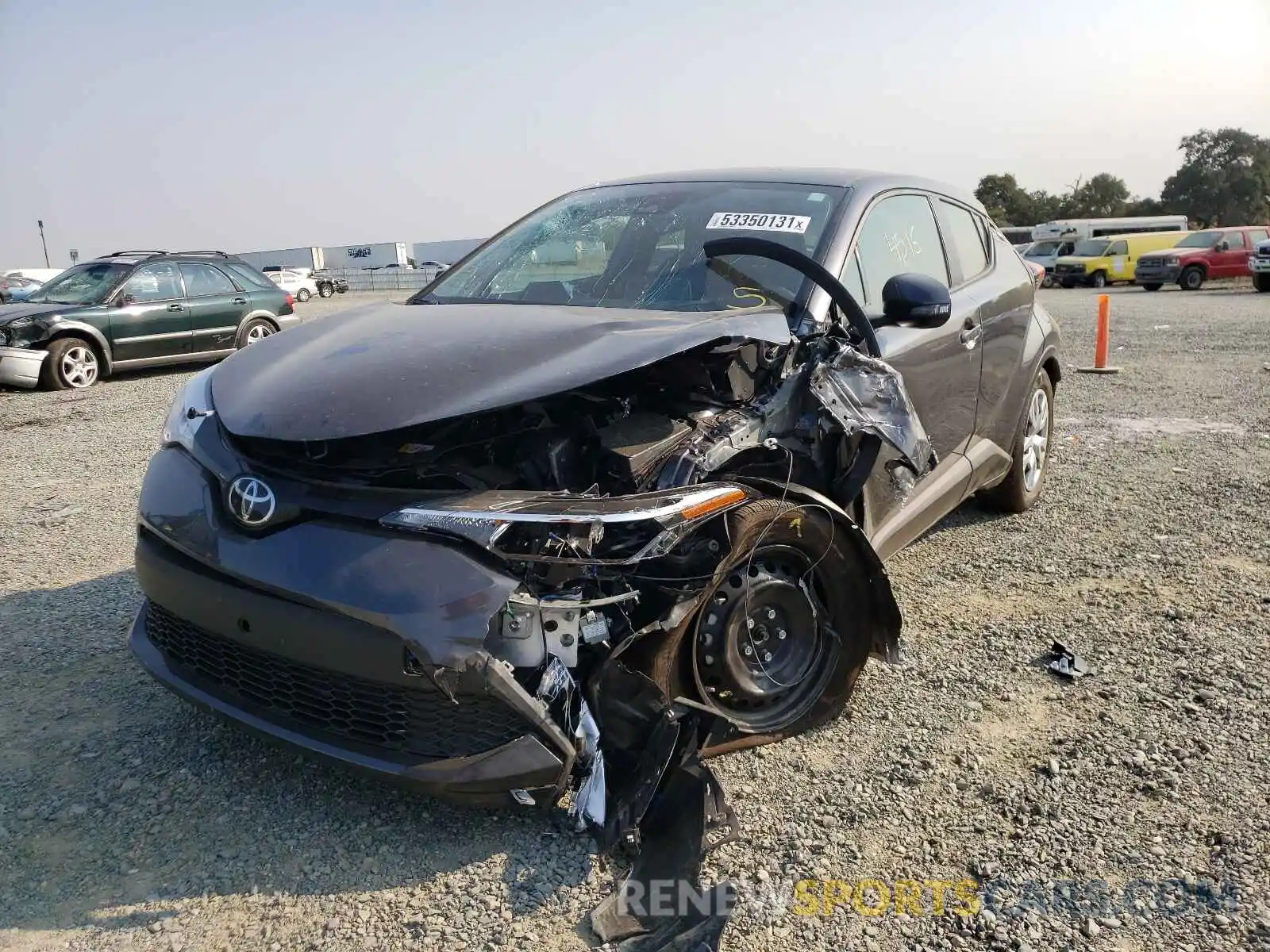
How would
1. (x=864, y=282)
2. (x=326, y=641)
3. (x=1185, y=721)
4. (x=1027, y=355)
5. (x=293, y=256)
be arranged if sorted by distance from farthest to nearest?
(x=293, y=256)
(x=1027, y=355)
(x=864, y=282)
(x=1185, y=721)
(x=326, y=641)

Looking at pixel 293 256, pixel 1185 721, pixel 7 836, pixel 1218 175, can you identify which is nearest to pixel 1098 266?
pixel 1185 721

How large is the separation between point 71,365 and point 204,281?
80.5 inches

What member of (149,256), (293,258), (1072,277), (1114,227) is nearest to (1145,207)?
(1114,227)

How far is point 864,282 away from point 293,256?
58758mm

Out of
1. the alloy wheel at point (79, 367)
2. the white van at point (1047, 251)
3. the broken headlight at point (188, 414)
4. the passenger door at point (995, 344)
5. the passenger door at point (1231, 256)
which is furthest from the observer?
the white van at point (1047, 251)

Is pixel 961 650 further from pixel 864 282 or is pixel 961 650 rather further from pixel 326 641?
pixel 326 641

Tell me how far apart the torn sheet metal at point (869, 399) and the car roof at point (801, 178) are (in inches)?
41.7

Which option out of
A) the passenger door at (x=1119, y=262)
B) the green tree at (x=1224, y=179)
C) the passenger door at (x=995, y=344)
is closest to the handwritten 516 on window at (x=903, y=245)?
the passenger door at (x=995, y=344)

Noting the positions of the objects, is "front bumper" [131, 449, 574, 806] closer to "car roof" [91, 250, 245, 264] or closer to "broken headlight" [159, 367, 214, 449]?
"broken headlight" [159, 367, 214, 449]

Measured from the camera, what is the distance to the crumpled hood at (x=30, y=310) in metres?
10.8

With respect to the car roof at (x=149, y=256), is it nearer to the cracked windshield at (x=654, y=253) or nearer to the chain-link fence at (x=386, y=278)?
the cracked windshield at (x=654, y=253)

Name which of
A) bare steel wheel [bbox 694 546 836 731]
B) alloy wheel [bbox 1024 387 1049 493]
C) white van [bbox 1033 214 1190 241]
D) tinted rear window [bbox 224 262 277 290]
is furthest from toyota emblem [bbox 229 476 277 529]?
white van [bbox 1033 214 1190 241]

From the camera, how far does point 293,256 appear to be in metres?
56.9

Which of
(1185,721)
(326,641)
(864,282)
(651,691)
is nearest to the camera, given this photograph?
(326,641)
